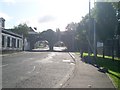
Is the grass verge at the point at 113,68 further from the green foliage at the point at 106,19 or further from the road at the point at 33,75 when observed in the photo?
the green foliage at the point at 106,19

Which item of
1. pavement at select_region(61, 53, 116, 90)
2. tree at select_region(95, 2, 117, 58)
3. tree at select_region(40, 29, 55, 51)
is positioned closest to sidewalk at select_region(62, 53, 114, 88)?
pavement at select_region(61, 53, 116, 90)

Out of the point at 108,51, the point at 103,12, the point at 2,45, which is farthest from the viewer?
the point at 2,45

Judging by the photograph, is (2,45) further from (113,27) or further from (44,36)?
Answer: (44,36)

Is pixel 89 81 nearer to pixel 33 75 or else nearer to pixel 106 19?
pixel 33 75

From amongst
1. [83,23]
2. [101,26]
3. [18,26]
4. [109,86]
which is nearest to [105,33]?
[101,26]

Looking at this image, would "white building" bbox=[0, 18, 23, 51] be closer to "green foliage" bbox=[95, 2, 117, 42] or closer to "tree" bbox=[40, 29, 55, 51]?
"tree" bbox=[40, 29, 55, 51]

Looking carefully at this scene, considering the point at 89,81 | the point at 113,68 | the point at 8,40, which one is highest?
the point at 8,40

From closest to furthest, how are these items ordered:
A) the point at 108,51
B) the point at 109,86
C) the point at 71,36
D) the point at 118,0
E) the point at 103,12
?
the point at 109,86 → the point at 118,0 → the point at 103,12 → the point at 108,51 → the point at 71,36

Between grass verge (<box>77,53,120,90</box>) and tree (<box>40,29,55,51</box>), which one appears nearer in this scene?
grass verge (<box>77,53,120,90</box>)

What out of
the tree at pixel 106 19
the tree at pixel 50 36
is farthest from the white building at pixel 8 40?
the tree at pixel 106 19

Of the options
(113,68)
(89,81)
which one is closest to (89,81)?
(89,81)

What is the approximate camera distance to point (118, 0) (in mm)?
18375

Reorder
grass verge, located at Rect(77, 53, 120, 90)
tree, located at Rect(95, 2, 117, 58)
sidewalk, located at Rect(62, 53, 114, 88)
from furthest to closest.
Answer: tree, located at Rect(95, 2, 117, 58) < grass verge, located at Rect(77, 53, 120, 90) < sidewalk, located at Rect(62, 53, 114, 88)

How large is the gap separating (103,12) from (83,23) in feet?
55.8
